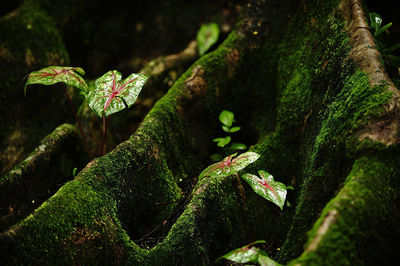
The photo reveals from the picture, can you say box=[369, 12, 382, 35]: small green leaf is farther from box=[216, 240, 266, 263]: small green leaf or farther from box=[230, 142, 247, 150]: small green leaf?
box=[216, 240, 266, 263]: small green leaf

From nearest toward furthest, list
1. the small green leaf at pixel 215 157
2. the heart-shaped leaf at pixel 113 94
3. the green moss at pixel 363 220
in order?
the green moss at pixel 363 220
the heart-shaped leaf at pixel 113 94
the small green leaf at pixel 215 157

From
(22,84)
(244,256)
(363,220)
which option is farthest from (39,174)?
(363,220)

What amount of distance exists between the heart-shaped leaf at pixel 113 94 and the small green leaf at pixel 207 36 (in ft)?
8.08

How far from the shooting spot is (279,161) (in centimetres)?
299

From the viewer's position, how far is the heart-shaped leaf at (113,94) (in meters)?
2.23

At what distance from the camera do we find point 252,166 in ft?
9.73

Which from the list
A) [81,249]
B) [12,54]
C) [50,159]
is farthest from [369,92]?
[12,54]

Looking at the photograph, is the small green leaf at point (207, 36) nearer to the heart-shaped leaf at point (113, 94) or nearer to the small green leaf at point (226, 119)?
the small green leaf at point (226, 119)

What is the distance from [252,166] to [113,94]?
4.90ft

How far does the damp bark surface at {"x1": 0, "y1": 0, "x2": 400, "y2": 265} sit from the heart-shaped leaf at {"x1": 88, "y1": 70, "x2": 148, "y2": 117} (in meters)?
0.53

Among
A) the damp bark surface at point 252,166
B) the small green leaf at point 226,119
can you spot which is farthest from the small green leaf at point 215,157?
the small green leaf at point 226,119

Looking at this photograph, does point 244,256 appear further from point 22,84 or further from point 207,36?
point 207,36

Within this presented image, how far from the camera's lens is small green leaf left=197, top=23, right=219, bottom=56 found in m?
4.80

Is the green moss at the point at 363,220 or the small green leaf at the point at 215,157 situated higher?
the green moss at the point at 363,220
